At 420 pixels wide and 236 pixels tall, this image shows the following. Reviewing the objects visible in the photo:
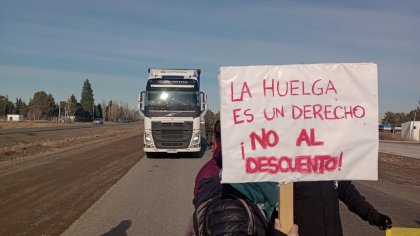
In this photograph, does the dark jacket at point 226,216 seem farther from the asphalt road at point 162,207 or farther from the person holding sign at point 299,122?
the asphalt road at point 162,207

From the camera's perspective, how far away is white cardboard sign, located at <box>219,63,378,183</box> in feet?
8.90

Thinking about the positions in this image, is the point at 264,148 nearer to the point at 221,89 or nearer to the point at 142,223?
the point at 221,89

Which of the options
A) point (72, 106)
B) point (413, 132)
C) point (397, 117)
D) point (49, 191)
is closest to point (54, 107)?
point (72, 106)

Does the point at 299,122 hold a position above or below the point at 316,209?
above

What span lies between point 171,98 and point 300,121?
19.7 metres

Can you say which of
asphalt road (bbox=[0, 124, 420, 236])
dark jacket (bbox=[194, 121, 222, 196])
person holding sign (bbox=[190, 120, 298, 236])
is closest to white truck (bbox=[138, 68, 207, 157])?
asphalt road (bbox=[0, 124, 420, 236])

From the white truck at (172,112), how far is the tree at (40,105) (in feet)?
437

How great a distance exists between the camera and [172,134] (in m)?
22.6

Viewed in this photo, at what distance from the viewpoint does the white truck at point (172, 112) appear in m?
22.3

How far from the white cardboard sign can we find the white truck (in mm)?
19468

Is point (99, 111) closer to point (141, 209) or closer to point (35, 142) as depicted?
point (35, 142)

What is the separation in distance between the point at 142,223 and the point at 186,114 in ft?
46.8

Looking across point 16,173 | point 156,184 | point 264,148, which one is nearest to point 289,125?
point 264,148

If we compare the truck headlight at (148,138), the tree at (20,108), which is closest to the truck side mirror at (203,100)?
the truck headlight at (148,138)
